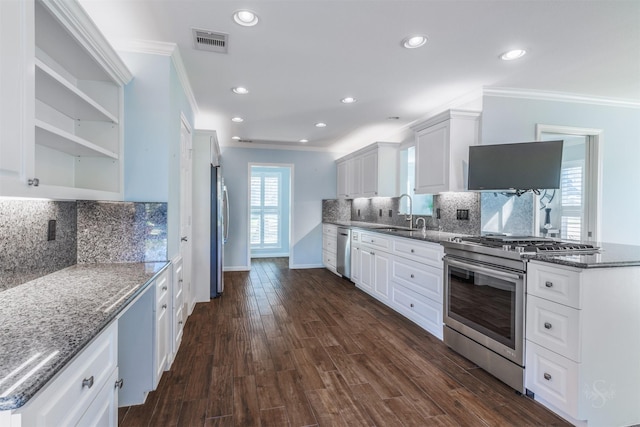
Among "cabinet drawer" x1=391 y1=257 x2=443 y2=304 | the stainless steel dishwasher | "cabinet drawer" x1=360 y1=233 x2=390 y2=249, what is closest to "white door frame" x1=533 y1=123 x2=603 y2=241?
"cabinet drawer" x1=391 y1=257 x2=443 y2=304

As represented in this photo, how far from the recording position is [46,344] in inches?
35.8

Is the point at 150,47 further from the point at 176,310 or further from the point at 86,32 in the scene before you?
the point at 176,310

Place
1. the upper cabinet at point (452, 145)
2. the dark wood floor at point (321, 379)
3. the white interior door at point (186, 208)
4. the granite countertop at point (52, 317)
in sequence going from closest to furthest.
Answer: the granite countertop at point (52, 317) < the dark wood floor at point (321, 379) < the white interior door at point (186, 208) < the upper cabinet at point (452, 145)

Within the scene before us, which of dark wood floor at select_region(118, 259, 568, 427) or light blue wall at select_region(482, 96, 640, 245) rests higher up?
light blue wall at select_region(482, 96, 640, 245)

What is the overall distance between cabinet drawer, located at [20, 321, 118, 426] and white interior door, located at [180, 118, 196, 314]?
1889mm

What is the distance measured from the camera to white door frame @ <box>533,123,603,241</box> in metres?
3.36

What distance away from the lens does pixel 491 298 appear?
2340 millimetres

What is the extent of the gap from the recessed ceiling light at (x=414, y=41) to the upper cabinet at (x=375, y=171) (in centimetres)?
254

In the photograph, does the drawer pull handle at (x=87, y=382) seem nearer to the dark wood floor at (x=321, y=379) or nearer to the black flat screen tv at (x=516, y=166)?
the dark wood floor at (x=321, y=379)

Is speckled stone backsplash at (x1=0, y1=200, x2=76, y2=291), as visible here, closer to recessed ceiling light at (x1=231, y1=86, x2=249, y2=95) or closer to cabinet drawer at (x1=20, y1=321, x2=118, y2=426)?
cabinet drawer at (x1=20, y1=321, x2=118, y2=426)

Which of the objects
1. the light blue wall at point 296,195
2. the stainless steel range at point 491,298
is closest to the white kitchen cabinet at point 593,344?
the stainless steel range at point 491,298

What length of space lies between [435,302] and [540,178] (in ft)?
4.66

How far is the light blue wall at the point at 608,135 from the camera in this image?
10.7 feet

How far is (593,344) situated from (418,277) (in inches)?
61.3
